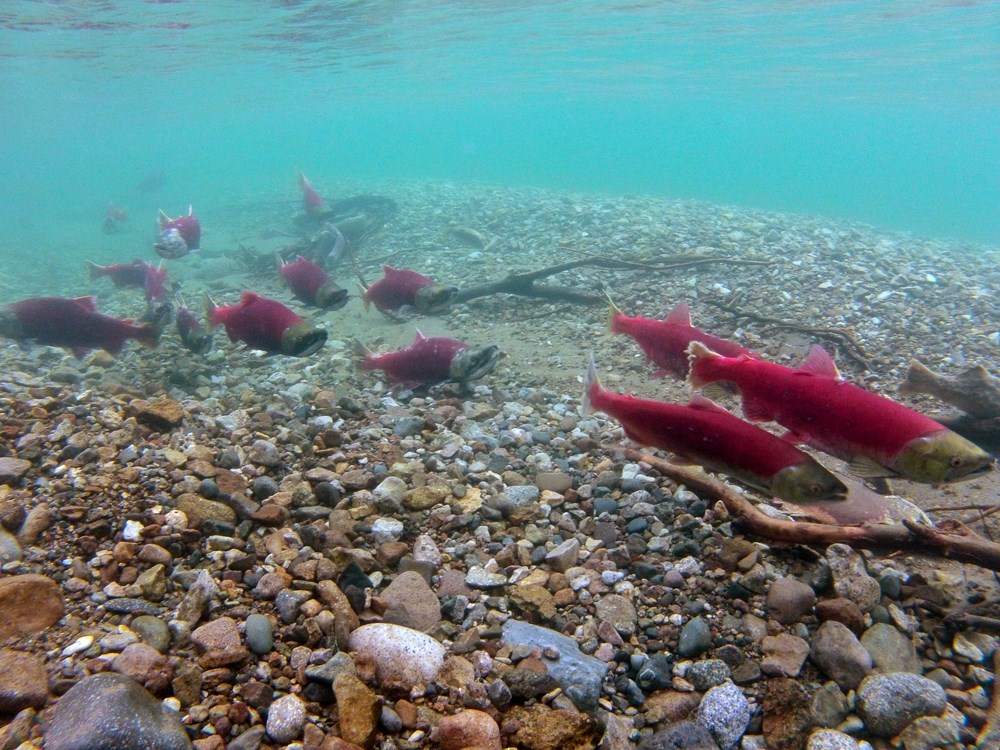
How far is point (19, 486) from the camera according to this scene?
3525 mm

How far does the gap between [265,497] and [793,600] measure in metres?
3.41

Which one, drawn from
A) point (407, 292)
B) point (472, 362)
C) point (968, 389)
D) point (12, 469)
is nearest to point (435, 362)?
point (472, 362)

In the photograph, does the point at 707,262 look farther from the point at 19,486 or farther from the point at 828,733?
the point at 19,486

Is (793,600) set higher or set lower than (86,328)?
higher

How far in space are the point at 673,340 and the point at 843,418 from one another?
205 centimetres

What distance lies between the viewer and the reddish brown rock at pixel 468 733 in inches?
88.0

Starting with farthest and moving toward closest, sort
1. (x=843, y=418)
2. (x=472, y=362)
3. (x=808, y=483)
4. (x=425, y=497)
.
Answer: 1. (x=472, y=362)
2. (x=425, y=497)
3. (x=843, y=418)
4. (x=808, y=483)

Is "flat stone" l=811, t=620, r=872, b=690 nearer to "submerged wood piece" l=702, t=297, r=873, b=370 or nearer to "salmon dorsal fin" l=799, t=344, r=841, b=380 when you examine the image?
"salmon dorsal fin" l=799, t=344, r=841, b=380

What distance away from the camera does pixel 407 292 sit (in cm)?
737

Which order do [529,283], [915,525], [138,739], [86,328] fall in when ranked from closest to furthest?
[138,739] < [915,525] < [86,328] < [529,283]

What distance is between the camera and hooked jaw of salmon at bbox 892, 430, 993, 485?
2.58m

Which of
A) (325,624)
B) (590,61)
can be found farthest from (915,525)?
(590,61)

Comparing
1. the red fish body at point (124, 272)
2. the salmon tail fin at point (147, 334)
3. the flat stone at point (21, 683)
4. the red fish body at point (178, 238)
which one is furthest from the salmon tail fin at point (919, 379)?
the red fish body at point (124, 272)

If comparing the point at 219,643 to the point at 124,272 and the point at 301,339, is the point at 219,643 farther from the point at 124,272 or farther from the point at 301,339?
the point at 124,272
